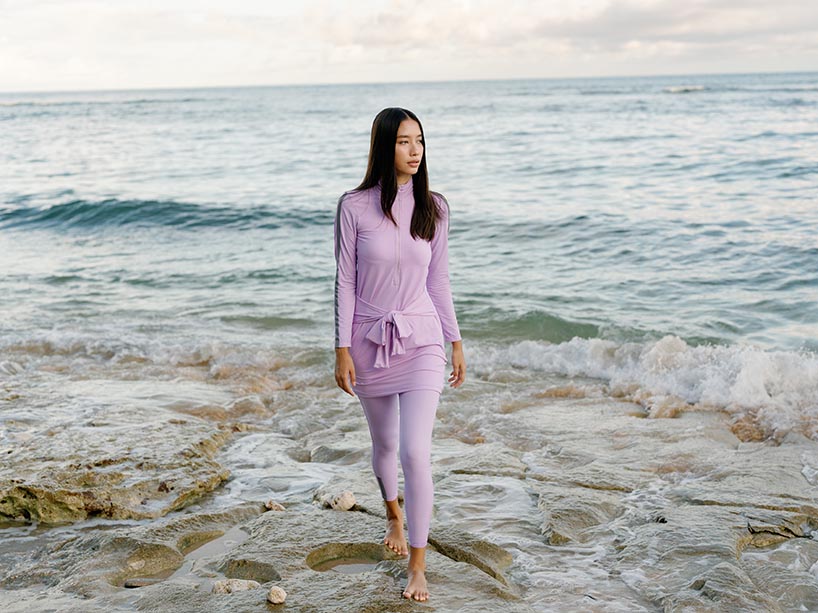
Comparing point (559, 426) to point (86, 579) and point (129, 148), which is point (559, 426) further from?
point (129, 148)

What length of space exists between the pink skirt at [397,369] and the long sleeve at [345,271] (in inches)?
2.7

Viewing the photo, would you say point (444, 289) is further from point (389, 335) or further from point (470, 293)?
point (470, 293)

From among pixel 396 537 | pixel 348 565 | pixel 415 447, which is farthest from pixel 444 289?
pixel 348 565

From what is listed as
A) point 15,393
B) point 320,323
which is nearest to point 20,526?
point 15,393

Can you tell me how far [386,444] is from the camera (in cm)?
387

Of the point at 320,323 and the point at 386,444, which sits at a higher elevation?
the point at 386,444

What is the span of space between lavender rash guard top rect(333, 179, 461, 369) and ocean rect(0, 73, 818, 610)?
1341mm

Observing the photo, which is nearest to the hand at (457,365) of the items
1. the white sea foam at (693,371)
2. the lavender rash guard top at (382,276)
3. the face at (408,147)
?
the lavender rash guard top at (382,276)

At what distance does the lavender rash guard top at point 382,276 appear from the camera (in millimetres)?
3555

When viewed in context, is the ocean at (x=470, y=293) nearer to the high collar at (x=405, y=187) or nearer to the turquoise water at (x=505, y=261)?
the turquoise water at (x=505, y=261)

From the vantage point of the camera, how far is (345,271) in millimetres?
3590

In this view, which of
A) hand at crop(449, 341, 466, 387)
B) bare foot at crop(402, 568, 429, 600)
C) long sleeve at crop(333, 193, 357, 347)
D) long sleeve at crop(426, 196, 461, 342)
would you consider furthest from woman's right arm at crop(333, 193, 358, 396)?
bare foot at crop(402, 568, 429, 600)

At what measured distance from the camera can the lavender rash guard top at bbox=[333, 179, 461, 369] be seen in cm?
355

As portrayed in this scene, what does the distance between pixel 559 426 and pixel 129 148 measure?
33.7 m
